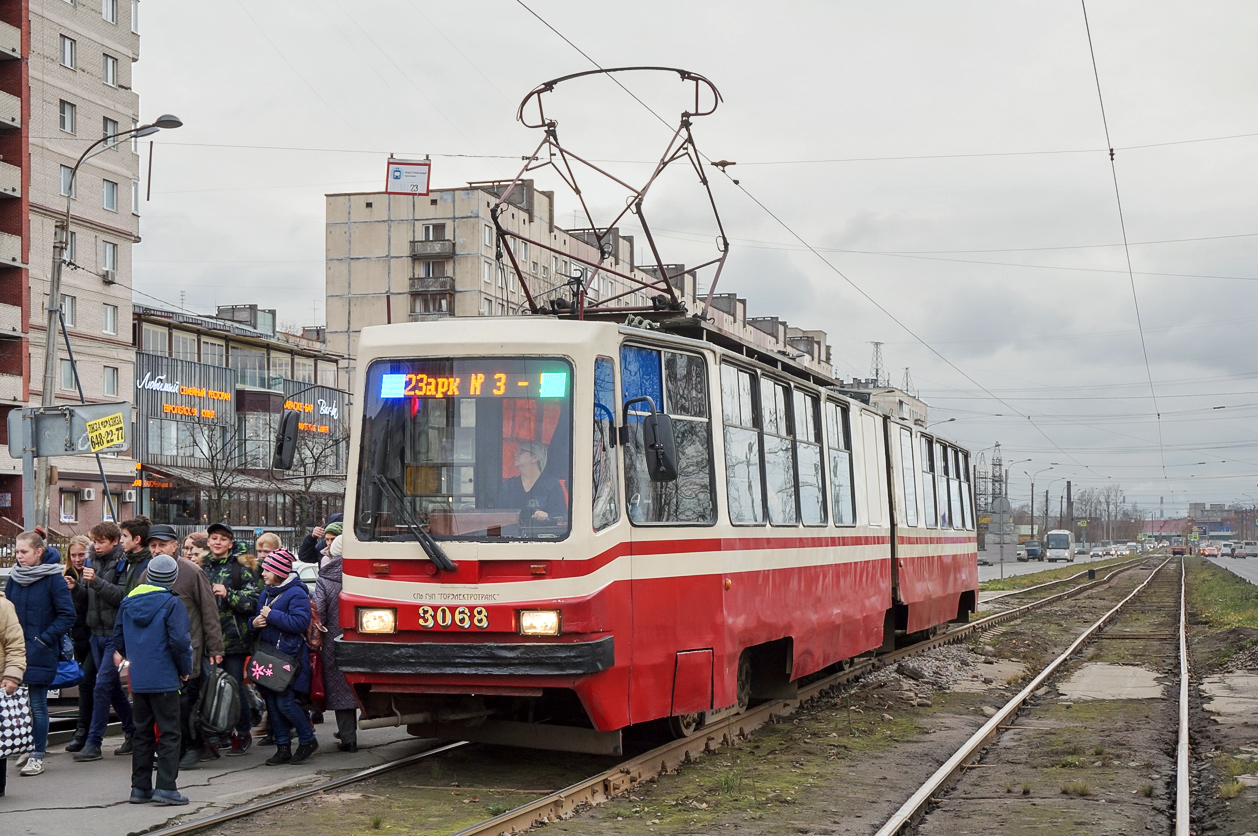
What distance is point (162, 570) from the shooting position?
340 inches

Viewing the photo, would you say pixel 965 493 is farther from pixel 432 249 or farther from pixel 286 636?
pixel 432 249

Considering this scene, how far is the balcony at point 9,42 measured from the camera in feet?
149

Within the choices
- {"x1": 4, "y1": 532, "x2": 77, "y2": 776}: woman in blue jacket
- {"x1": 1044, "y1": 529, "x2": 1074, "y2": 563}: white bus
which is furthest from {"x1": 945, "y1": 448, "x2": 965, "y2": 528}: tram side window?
{"x1": 1044, "y1": 529, "x2": 1074, "y2": 563}: white bus

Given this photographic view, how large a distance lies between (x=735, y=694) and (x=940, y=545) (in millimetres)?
10284

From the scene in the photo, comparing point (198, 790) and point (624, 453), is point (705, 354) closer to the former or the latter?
point (624, 453)

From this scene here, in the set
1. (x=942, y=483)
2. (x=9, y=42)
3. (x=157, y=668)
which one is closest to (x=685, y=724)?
(x=157, y=668)

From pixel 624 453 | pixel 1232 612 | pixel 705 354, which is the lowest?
pixel 1232 612

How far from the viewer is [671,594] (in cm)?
988

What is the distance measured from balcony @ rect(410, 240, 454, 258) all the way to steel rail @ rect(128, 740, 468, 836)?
229ft

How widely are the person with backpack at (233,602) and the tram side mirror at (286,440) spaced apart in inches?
52.6

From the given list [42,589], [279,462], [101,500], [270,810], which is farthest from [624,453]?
[101,500]

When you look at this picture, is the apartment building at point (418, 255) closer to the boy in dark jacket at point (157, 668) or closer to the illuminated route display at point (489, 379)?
the illuminated route display at point (489, 379)

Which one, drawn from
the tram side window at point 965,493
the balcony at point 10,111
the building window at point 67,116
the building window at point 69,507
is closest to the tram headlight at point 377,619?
the tram side window at point 965,493

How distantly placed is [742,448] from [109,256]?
45.2m
